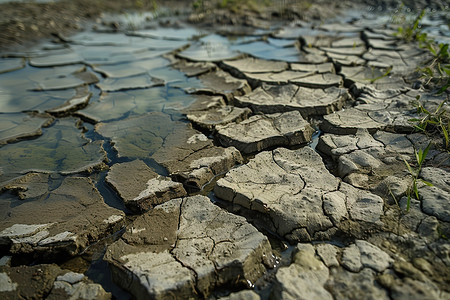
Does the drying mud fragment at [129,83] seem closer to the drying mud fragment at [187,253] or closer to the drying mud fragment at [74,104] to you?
the drying mud fragment at [74,104]

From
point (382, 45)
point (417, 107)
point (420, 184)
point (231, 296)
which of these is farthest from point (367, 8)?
point (231, 296)

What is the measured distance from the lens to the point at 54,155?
2.59 m

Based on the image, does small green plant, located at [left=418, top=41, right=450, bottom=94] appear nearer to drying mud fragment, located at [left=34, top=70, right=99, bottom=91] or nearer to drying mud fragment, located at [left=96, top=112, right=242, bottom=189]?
drying mud fragment, located at [left=96, top=112, right=242, bottom=189]

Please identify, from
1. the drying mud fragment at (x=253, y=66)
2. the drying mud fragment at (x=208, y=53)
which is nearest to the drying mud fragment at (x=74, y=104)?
the drying mud fragment at (x=208, y=53)

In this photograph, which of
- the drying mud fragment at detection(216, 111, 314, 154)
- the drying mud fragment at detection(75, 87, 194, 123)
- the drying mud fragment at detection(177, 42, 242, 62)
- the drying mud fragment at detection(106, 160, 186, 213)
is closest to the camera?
the drying mud fragment at detection(106, 160, 186, 213)

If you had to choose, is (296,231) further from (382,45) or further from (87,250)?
(382,45)

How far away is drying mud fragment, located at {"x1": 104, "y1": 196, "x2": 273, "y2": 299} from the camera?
156 centimetres

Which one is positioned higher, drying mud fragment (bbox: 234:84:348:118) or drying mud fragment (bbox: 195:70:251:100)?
drying mud fragment (bbox: 234:84:348:118)

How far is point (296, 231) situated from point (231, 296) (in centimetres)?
54

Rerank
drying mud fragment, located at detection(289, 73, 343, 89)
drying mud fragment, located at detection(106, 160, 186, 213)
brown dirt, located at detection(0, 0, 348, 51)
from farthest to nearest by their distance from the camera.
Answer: brown dirt, located at detection(0, 0, 348, 51) → drying mud fragment, located at detection(289, 73, 343, 89) → drying mud fragment, located at detection(106, 160, 186, 213)

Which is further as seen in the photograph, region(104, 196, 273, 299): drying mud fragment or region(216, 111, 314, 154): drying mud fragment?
region(216, 111, 314, 154): drying mud fragment

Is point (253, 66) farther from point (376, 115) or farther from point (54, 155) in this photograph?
point (54, 155)

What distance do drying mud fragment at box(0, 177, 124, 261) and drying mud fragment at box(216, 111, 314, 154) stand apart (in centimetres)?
102

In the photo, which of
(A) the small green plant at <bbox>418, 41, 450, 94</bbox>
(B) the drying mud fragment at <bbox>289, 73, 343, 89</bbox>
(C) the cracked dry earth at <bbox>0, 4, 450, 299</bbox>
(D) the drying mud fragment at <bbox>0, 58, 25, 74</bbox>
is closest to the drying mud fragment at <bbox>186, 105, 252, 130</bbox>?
(C) the cracked dry earth at <bbox>0, 4, 450, 299</bbox>
